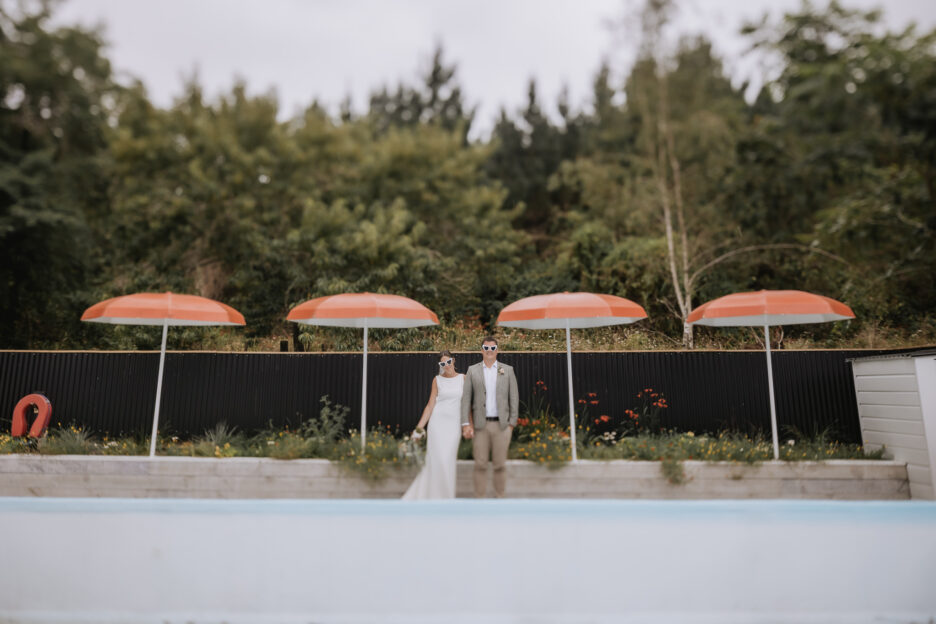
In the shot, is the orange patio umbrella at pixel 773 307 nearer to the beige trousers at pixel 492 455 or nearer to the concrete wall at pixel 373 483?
the concrete wall at pixel 373 483

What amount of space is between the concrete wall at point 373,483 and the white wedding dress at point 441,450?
1.63ft

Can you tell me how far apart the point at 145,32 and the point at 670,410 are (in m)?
18.1

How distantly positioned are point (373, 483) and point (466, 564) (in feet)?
9.41

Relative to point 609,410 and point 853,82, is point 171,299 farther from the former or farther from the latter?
point 853,82

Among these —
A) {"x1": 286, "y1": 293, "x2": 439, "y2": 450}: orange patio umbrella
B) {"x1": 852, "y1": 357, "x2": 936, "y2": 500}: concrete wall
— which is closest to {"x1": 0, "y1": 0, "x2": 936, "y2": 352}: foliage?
{"x1": 852, "y1": 357, "x2": 936, "y2": 500}: concrete wall

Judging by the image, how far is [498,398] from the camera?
602 cm

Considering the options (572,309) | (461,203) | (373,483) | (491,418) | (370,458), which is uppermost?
(461,203)

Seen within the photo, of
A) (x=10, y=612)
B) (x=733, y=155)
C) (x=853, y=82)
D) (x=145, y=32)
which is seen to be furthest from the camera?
(x=145, y=32)

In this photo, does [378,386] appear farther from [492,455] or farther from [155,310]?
[155,310]

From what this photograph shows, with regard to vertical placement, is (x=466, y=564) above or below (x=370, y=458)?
below

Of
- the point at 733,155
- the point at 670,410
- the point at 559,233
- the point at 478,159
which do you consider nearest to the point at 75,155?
the point at 478,159

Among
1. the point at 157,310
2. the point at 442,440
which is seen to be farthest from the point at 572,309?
the point at 157,310

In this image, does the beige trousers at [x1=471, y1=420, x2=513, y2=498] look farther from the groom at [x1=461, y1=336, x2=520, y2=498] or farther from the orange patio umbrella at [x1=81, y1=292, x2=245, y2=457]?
the orange patio umbrella at [x1=81, y1=292, x2=245, y2=457]

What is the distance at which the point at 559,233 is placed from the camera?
748 inches
